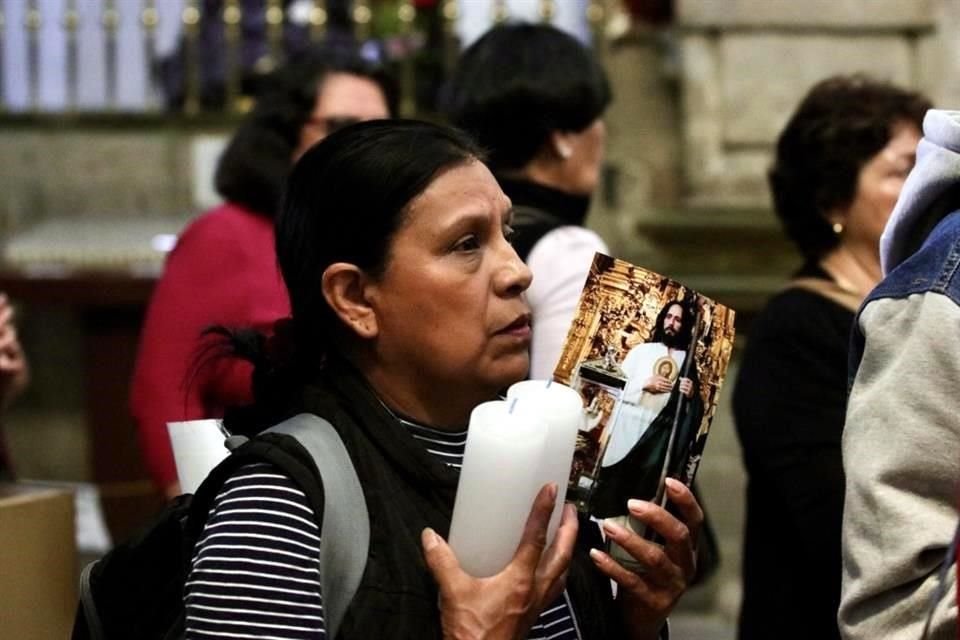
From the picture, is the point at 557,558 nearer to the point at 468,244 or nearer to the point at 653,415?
the point at 653,415

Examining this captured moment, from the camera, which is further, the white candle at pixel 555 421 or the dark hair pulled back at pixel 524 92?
the dark hair pulled back at pixel 524 92

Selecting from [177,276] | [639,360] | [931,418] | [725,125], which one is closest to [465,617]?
[639,360]

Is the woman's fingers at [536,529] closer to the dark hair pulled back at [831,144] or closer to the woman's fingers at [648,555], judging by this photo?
the woman's fingers at [648,555]

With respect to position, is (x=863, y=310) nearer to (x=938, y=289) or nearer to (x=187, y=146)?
(x=938, y=289)

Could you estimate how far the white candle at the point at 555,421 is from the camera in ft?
5.88

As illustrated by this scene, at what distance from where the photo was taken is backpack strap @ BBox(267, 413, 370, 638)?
181 centimetres

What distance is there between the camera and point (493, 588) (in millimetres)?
1812

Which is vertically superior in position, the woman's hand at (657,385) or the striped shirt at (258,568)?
the woman's hand at (657,385)

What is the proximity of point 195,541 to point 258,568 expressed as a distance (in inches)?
7.2

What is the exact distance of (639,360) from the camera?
6.31 ft

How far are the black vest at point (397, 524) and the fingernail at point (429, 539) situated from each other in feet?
0.14

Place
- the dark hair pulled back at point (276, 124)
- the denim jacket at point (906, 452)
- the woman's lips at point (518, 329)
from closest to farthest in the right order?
the denim jacket at point (906, 452) → the woman's lips at point (518, 329) → the dark hair pulled back at point (276, 124)

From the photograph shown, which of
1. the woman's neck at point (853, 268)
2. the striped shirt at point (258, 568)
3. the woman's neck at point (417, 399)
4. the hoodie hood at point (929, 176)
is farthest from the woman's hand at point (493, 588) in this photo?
the woman's neck at point (853, 268)

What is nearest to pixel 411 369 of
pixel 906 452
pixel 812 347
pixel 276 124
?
pixel 906 452
